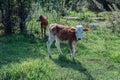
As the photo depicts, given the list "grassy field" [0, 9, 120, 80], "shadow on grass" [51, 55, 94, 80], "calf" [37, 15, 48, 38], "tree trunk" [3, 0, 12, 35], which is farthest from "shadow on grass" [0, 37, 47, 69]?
"tree trunk" [3, 0, 12, 35]

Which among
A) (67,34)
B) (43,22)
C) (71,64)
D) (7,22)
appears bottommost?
(71,64)

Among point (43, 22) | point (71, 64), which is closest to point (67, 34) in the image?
point (71, 64)

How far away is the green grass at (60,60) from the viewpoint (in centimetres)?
867

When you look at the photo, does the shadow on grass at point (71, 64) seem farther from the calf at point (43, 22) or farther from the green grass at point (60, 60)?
the calf at point (43, 22)

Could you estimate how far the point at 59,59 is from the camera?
36.4ft

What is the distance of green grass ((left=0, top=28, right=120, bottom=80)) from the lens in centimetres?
867

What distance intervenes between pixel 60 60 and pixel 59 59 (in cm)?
9

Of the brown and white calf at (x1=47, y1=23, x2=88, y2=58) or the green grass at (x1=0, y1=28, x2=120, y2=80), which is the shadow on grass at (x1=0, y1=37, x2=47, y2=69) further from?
the brown and white calf at (x1=47, y1=23, x2=88, y2=58)

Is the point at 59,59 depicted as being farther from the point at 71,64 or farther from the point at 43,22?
the point at 43,22

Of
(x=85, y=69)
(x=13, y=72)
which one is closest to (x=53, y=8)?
(x=85, y=69)

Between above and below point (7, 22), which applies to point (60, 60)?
below

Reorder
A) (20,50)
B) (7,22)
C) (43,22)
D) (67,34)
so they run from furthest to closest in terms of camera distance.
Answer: (7,22) < (43,22) < (20,50) < (67,34)

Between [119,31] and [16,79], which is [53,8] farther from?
[16,79]

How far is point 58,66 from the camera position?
10.5 metres
